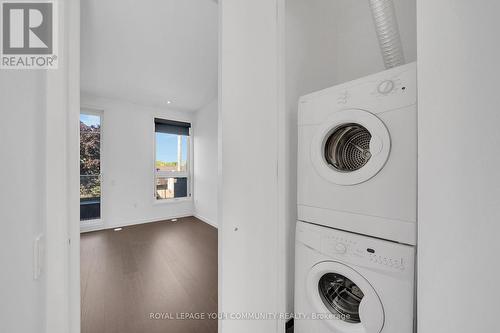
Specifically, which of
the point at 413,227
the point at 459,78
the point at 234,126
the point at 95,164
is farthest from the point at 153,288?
the point at 95,164

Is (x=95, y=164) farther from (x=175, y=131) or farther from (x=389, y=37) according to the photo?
(x=389, y=37)

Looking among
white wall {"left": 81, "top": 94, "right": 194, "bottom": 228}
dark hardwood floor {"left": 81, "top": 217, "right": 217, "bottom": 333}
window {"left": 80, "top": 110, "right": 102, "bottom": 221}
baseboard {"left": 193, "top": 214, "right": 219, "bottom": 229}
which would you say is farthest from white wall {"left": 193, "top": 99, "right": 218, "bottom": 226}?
window {"left": 80, "top": 110, "right": 102, "bottom": 221}

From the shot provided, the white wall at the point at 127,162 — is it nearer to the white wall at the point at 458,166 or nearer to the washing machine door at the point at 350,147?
the washing machine door at the point at 350,147

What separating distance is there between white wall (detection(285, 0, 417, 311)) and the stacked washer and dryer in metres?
0.23

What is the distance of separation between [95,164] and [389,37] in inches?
197

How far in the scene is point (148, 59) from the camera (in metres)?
2.62

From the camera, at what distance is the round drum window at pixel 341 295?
3.74 feet


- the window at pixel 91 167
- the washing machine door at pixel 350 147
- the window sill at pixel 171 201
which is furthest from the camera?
the window sill at pixel 171 201

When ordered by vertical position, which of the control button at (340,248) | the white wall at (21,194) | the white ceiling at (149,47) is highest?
the white ceiling at (149,47)

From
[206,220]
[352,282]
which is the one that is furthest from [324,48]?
[206,220]

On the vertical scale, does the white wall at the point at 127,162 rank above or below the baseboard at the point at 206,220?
above

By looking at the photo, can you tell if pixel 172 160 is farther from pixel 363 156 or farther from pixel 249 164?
pixel 363 156

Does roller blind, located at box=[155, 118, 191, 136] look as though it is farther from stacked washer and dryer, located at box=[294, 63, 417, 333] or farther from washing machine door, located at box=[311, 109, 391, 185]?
washing machine door, located at box=[311, 109, 391, 185]

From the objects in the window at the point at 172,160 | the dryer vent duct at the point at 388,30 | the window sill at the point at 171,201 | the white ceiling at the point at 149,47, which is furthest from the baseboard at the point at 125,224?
the dryer vent duct at the point at 388,30
